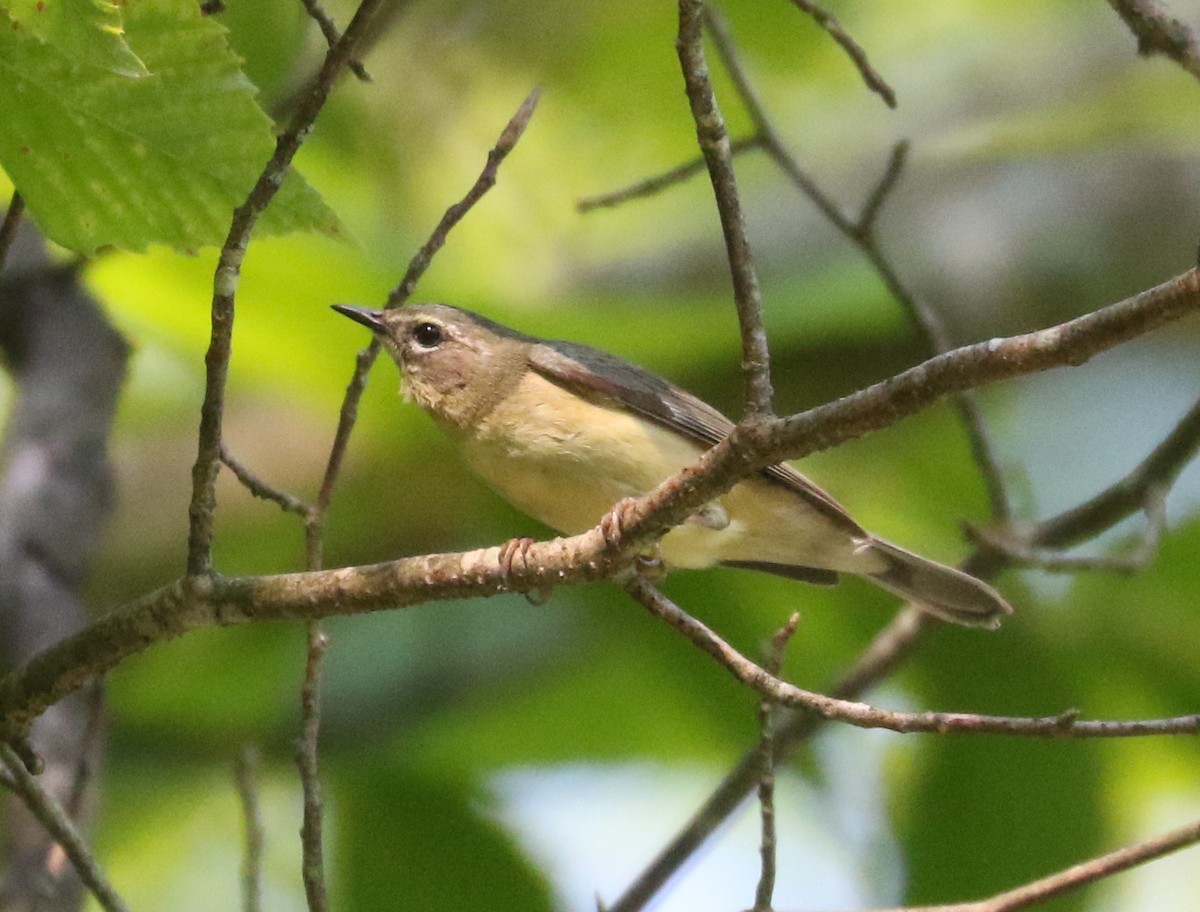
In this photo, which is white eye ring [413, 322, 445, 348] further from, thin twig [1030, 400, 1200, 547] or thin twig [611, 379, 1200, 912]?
thin twig [1030, 400, 1200, 547]

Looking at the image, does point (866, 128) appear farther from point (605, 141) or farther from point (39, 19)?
point (39, 19)

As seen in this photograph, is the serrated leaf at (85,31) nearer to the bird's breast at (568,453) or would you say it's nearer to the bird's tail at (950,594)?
the bird's breast at (568,453)

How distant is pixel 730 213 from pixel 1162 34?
644mm

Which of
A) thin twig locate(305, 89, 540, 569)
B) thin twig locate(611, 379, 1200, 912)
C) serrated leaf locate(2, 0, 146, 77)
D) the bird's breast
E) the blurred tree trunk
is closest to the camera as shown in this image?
serrated leaf locate(2, 0, 146, 77)

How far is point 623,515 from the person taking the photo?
88.3 inches

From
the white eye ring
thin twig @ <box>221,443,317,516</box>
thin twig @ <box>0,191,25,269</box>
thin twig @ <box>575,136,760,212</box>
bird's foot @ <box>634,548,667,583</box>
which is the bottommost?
thin twig @ <box>221,443,317,516</box>

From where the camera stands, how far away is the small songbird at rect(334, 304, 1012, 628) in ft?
12.1

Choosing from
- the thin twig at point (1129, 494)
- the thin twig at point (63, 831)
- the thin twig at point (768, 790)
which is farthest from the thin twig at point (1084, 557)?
the thin twig at point (63, 831)

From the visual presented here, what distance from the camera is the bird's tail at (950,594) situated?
3.86 m

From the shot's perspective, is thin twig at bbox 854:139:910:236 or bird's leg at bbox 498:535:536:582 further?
thin twig at bbox 854:139:910:236

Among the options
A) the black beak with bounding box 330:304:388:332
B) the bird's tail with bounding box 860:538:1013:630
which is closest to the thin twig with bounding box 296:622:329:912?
the black beak with bounding box 330:304:388:332

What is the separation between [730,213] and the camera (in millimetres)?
2164

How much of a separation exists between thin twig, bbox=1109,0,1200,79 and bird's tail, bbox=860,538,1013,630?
6.32 ft

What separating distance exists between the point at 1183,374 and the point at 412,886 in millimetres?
4066
